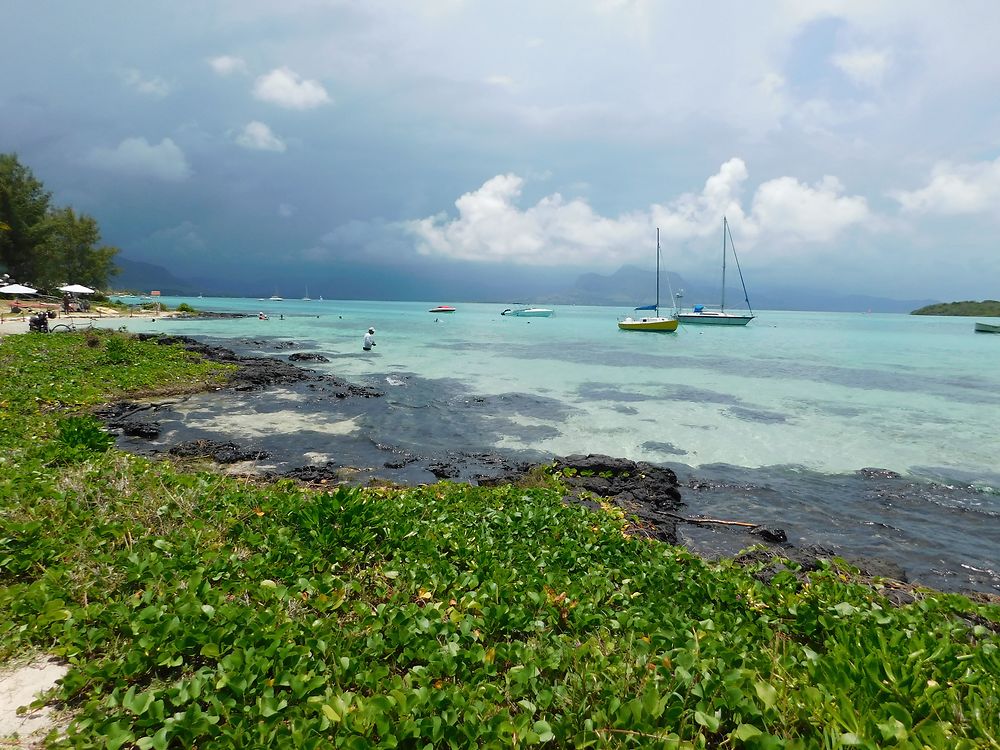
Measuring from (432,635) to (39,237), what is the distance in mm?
90601

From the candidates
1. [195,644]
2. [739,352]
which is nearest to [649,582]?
[195,644]

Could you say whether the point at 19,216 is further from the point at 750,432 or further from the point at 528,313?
the point at 528,313

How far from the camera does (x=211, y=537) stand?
5867mm

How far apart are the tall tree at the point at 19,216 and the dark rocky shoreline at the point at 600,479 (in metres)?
72.3

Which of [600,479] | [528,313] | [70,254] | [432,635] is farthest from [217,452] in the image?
[528,313]

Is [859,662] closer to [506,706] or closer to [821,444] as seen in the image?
[506,706]

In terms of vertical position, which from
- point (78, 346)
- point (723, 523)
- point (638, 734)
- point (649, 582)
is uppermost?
point (78, 346)

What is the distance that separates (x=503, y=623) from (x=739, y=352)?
169ft

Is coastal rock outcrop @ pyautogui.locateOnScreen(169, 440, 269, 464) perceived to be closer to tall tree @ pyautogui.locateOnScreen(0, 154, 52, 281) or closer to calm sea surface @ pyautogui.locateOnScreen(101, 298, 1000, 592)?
calm sea surface @ pyautogui.locateOnScreen(101, 298, 1000, 592)

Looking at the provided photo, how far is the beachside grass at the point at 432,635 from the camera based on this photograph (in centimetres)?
298

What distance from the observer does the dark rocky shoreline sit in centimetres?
829

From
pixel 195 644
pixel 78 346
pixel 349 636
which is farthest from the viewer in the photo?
pixel 78 346

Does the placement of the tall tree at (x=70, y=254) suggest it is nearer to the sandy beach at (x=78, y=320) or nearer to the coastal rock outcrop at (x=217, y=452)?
the sandy beach at (x=78, y=320)

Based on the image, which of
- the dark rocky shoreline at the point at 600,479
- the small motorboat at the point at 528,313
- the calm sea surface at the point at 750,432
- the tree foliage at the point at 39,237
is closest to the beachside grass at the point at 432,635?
the dark rocky shoreline at the point at 600,479
